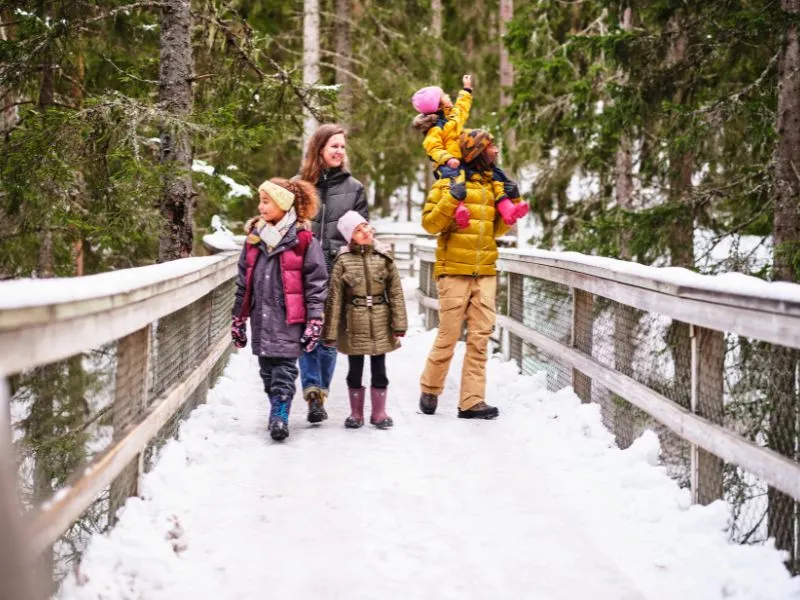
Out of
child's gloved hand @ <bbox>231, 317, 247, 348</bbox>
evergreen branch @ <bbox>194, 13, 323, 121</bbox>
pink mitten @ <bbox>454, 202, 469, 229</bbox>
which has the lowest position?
child's gloved hand @ <bbox>231, 317, 247, 348</bbox>

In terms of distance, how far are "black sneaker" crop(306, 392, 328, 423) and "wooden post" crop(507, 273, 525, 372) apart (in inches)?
103

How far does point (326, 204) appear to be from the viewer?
23.6 feet

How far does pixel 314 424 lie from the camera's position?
6707 mm

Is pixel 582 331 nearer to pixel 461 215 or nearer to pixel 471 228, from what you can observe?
pixel 471 228

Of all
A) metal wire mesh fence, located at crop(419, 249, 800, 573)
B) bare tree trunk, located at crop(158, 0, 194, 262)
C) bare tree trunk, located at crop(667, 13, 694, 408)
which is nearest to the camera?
metal wire mesh fence, located at crop(419, 249, 800, 573)

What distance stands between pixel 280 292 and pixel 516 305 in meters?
3.29

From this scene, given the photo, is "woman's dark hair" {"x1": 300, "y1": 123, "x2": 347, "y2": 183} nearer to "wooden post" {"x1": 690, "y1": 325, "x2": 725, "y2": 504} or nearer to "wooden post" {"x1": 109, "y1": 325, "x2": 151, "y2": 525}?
"wooden post" {"x1": 109, "y1": 325, "x2": 151, "y2": 525}

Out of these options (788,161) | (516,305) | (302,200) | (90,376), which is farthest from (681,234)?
(90,376)

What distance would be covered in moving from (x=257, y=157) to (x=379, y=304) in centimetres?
1765

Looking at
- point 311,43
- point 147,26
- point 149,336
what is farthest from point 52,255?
point 149,336

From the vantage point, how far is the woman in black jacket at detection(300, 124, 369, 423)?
22.2ft

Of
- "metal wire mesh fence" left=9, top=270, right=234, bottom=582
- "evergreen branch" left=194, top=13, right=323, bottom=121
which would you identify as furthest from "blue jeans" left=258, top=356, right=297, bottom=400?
"evergreen branch" left=194, top=13, right=323, bottom=121

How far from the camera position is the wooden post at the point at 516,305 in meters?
8.65

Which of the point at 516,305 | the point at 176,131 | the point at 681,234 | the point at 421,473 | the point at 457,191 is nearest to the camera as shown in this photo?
the point at 421,473
